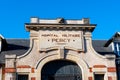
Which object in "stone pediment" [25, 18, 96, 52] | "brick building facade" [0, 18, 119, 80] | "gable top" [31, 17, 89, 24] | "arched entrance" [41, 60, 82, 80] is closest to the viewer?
"brick building facade" [0, 18, 119, 80]

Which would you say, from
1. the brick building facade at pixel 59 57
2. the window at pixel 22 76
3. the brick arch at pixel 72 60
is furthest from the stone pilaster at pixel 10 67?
the brick arch at pixel 72 60

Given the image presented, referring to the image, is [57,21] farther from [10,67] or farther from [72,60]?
[10,67]

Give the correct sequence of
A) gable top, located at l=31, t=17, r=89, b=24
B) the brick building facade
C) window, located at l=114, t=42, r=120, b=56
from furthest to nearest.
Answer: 1. window, located at l=114, t=42, r=120, b=56
2. gable top, located at l=31, t=17, r=89, b=24
3. the brick building facade

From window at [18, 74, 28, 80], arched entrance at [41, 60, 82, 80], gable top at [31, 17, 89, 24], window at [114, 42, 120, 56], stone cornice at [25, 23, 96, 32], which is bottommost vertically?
window at [18, 74, 28, 80]

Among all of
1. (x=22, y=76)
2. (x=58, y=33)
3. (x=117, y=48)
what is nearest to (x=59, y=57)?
(x=58, y=33)

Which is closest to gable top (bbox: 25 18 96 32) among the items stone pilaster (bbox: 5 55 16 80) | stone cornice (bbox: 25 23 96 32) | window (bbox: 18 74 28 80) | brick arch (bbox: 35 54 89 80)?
stone cornice (bbox: 25 23 96 32)

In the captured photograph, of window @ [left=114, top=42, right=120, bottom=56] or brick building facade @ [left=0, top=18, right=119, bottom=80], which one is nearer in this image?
brick building facade @ [left=0, top=18, right=119, bottom=80]

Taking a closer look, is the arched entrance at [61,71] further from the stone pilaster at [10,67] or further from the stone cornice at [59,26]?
the stone cornice at [59,26]

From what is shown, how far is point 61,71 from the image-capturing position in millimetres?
28016

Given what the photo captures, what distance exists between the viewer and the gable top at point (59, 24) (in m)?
28.2

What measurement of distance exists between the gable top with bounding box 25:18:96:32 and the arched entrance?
10.8 feet

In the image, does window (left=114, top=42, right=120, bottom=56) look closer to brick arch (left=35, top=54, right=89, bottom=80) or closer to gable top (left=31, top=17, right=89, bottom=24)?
gable top (left=31, top=17, right=89, bottom=24)

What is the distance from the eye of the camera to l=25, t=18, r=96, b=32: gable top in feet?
92.4

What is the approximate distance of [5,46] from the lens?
105 feet
